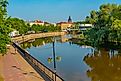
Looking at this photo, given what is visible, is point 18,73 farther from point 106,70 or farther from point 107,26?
point 107,26

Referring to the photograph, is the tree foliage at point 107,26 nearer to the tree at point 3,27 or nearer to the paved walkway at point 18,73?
the paved walkway at point 18,73

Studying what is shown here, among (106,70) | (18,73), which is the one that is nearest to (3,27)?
(18,73)

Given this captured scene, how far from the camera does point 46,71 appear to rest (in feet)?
106

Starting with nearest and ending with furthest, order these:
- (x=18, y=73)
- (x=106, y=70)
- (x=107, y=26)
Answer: (x=18, y=73), (x=106, y=70), (x=107, y=26)

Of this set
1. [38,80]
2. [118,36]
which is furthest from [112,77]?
[118,36]

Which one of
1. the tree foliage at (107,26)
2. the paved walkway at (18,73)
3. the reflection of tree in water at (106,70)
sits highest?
the tree foliage at (107,26)

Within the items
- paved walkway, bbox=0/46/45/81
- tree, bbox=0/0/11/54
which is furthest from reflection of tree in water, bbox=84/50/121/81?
tree, bbox=0/0/11/54

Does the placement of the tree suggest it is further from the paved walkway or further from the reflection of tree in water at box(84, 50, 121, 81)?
the reflection of tree in water at box(84, 50, 121, 81)

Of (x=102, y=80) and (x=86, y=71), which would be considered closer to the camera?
(x=102, y=80)

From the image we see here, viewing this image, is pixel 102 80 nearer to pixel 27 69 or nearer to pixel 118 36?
pixel 27 69

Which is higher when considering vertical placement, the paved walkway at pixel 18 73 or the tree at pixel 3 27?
the tree at pixel 3 27

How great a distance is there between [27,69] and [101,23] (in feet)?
121

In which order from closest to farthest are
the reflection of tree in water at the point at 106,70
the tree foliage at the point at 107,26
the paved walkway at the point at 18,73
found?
the paved walkway at the point at 18,73 → the reflection of tree in water at the point at 106,70 → the tree foliage at the point at 107,26

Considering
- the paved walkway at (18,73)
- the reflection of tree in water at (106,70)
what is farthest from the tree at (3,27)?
the reflection of tree in water at (106,70)
